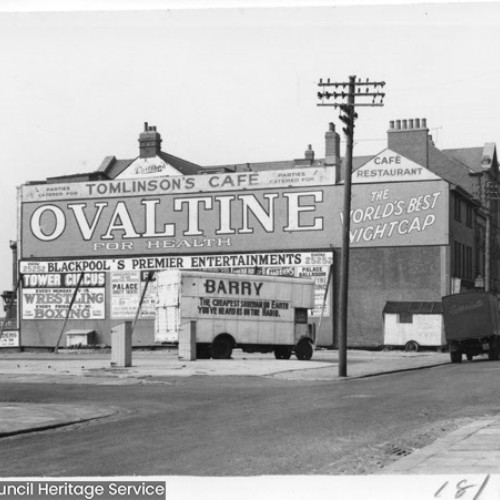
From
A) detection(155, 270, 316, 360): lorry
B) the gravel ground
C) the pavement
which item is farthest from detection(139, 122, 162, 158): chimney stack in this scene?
the gravel ground

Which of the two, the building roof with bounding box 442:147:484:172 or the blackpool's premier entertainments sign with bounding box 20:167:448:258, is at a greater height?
the building roof with bounding box 442:147:484:172

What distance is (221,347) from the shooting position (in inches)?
1362

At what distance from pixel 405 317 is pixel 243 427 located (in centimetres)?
3536

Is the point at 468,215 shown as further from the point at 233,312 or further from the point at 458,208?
the point at 233,312

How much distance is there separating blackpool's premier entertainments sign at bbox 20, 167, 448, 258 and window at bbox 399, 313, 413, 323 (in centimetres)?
392

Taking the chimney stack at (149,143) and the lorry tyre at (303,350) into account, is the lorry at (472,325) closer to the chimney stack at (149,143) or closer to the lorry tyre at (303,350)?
the lorry tyre at (303,350)

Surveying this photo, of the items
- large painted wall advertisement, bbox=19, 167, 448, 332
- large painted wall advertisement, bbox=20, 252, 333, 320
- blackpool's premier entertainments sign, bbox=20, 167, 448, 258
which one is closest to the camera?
blackpool's premier entertainments sign, bbox=20, 167, 448, 258

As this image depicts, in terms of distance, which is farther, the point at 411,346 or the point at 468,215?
the point at 468,215

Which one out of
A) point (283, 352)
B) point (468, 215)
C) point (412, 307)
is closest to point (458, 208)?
point (468, 215)

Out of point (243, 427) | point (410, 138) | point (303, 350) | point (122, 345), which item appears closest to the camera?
point (243, 427)

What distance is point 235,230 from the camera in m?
53.0

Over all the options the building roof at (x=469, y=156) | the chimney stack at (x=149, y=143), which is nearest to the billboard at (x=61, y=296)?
the chimney stack at (x=149, y=143)

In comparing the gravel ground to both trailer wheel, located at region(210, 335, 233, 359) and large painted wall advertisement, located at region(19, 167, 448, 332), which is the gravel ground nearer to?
trailer wheel, located at region(210, 335, 233, 359)

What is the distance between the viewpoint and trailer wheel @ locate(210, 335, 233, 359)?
34.4 metres
